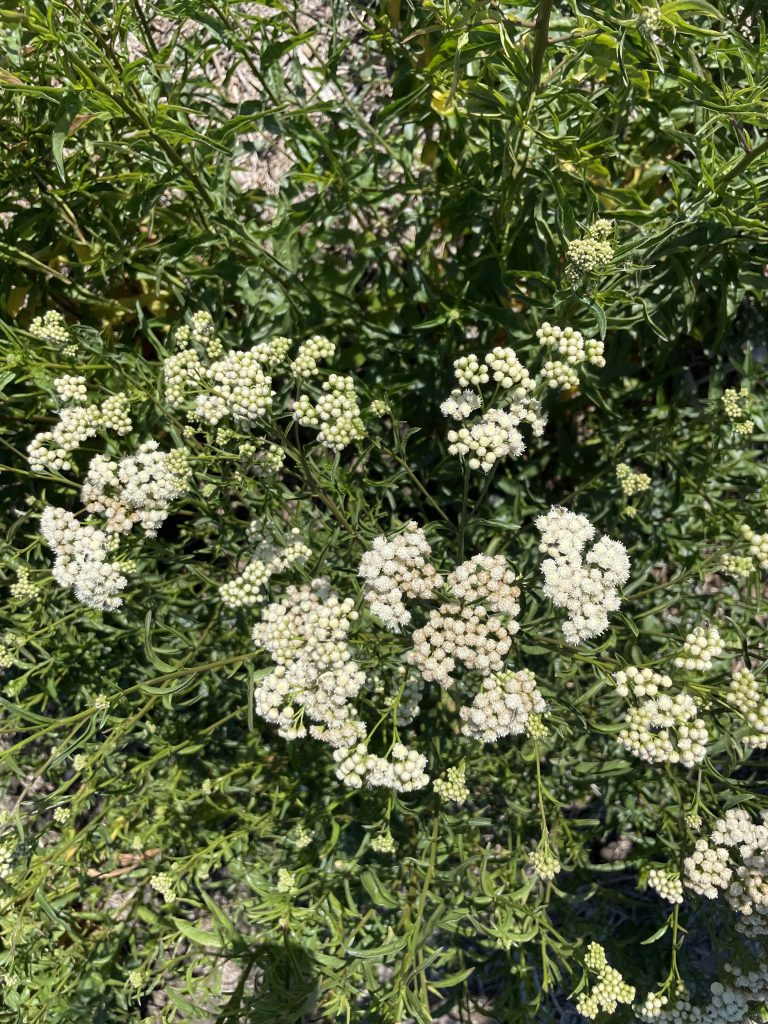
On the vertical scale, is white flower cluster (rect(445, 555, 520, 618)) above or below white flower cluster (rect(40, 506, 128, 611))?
above

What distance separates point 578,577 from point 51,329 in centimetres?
315

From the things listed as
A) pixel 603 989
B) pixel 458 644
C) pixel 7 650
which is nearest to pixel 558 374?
pixel 458 644

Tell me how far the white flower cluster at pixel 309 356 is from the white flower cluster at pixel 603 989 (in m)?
3.43

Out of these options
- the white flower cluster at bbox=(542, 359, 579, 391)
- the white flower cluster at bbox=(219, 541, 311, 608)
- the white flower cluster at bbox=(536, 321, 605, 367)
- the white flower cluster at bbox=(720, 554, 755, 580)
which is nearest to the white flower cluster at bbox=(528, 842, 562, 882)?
the white flower cluster at bbox=(720, 554, 755, 580)

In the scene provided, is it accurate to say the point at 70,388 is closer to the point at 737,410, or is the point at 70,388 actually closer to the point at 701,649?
the point at 701,649

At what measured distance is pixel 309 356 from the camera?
3.52m

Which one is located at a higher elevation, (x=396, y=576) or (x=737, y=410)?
(x=737, y=410)

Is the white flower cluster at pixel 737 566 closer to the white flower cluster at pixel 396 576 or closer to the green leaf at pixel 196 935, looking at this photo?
the white flower cluster at pixel 396 576

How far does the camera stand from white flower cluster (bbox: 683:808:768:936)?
129 inches

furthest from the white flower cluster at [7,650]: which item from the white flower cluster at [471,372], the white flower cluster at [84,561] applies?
the white flower cluster at [471,372]

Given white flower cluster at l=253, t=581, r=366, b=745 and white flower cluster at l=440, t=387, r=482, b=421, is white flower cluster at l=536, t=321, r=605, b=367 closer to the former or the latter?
white flower cluster at l=440, t=387, r=482, b=421

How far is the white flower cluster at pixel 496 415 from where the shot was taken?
10.4 feet

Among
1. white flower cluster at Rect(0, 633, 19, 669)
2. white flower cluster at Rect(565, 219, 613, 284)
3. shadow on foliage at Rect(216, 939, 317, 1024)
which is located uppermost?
white flower cluster at Rect(565, 219, 613, 284)

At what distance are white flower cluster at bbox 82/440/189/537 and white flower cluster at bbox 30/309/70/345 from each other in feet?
2.65
